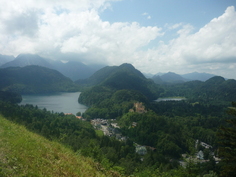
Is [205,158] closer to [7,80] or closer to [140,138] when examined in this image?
[140,138]

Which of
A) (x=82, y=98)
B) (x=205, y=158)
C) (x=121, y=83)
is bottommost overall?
(x=205, y=158)

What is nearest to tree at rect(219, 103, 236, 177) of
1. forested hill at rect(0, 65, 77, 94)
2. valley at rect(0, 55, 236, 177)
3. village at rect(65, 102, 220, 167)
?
valley at rect(0, 55, 236, 177)

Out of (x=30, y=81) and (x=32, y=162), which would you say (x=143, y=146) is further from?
(x=30, y=81)

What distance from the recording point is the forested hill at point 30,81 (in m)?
138

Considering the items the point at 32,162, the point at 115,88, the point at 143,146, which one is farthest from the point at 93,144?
the point at 115,88

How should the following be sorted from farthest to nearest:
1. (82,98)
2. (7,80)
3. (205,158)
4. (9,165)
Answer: (7,80) < (82,98) < (205,158) < (9,165)

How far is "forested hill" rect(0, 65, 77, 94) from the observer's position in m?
138

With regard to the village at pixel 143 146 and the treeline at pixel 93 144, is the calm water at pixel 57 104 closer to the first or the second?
the village at pixel 143 146

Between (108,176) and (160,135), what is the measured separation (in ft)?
123

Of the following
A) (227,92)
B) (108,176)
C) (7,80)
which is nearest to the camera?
(108,176)

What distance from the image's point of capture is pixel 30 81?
166625mm

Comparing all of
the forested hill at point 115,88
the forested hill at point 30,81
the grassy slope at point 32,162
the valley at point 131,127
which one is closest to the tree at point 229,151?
the valley at point 131,127

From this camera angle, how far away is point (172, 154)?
3338 cm

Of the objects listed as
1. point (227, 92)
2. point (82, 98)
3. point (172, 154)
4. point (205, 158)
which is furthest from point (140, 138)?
point (227, 92)
